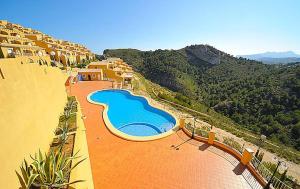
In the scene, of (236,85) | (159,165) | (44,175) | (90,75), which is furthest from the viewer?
(236,85)

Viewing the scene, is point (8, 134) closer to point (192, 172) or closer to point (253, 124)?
point (192, 172)

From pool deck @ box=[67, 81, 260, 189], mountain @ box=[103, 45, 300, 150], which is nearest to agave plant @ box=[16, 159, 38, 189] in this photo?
pool deck @ box=[67, 81, 260, 189]

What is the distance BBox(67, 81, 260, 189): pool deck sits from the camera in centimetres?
717

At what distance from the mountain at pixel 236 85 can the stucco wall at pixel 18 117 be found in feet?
111

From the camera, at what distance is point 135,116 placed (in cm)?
1563

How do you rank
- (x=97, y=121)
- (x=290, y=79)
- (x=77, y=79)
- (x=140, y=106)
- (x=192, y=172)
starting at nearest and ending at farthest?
(x=192, y=172), (x=97, y=121), (x=140, y=106), (x=77, y=79), (x=290, y=79)

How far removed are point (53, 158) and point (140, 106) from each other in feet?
42.4

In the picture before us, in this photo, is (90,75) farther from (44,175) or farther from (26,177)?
(26,177)

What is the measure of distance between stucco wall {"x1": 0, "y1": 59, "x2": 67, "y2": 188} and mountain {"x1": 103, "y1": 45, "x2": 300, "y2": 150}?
34.0 metres

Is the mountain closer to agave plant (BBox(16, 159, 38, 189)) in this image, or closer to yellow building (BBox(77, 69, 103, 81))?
yellow building (BBox(77, 69, 103, 81))

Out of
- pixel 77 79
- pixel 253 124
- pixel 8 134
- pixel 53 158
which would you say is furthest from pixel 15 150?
pixel 253 124

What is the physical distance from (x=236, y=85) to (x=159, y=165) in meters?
59.8

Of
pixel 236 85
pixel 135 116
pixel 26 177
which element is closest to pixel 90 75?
pixel 135 116

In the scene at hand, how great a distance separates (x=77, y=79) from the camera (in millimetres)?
28547
